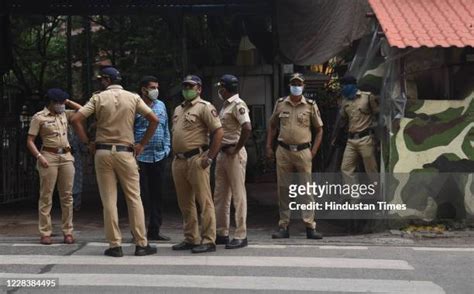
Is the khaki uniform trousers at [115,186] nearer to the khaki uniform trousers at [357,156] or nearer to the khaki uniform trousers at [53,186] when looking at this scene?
the khaki uniform trousers at [53,186]

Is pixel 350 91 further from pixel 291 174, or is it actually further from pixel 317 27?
pixel 317 27

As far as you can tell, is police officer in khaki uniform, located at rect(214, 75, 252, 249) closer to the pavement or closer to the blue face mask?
the pavement

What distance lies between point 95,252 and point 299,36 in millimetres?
5660

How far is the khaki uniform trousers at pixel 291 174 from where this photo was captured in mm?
7484

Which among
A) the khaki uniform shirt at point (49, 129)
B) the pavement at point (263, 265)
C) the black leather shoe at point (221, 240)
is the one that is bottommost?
the pavement at point (263, 265)

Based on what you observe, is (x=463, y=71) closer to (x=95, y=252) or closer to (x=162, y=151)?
(x=162, y=151)

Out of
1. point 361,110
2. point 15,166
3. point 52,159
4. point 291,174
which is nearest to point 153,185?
point 52,159

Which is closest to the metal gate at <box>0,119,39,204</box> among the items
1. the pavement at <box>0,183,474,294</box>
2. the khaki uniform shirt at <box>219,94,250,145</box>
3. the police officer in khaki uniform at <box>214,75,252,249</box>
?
the pavement at <box>0,183,474,294</box>

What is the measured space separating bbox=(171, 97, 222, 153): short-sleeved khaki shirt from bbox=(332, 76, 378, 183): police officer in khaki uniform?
2.31 metres

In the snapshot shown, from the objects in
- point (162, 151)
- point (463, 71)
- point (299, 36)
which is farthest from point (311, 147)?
point (299, 36)

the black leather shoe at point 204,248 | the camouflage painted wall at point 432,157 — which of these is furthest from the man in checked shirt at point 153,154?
the camouflage painted wall at point 432,157

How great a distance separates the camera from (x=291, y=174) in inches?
299

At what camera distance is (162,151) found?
7289 millimetres

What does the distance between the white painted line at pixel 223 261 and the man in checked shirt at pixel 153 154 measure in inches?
38.1
